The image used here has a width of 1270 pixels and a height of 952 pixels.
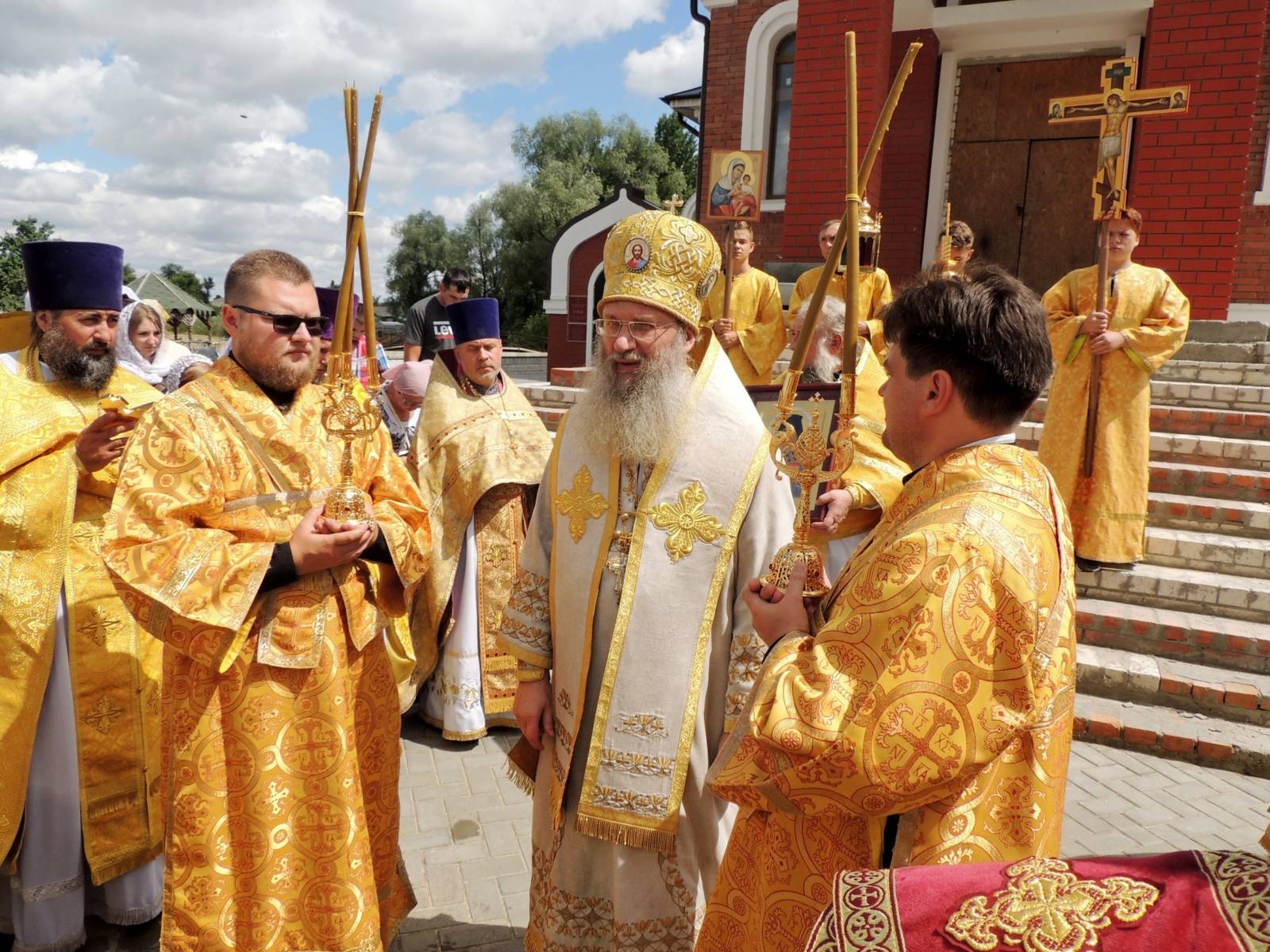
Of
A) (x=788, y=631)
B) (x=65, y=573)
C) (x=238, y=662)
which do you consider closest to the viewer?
(x=788, y=631)

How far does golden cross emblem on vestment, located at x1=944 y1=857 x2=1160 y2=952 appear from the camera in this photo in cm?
92

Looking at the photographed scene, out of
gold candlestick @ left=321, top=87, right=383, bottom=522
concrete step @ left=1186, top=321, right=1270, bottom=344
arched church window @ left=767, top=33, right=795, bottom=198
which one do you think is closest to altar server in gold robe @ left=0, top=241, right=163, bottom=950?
gold candlestick @ left=321, top=87, right=383, bottom=522

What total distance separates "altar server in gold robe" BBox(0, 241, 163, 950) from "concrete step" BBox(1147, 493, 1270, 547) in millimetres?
6667

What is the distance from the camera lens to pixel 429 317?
27.3 feet

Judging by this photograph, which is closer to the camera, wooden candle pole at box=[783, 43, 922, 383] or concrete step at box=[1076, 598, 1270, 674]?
wooden candle pole at box=[783, 43, 922, 383]

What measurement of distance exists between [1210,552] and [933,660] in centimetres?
579

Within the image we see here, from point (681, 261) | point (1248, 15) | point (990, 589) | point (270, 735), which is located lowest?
point (270, 735)

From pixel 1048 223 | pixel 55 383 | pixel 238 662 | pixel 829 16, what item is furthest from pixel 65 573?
pixel 1048 223

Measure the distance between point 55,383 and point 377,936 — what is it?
2.34m

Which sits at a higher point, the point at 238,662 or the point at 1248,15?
the point at 1248,15

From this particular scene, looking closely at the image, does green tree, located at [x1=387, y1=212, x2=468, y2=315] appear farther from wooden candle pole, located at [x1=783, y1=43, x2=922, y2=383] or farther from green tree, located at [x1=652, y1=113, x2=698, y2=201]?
wooden candle pole, located at [x1=783, y1=43, x2=922, y2=383]

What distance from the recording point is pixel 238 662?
8.05ft

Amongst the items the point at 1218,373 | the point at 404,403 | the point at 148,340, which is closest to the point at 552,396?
the point at 404,403

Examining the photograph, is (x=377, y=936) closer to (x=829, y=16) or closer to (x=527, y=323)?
(x=829, y=16)
